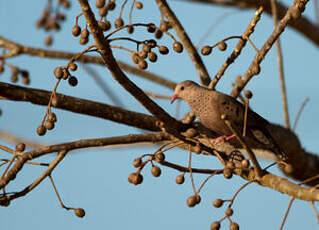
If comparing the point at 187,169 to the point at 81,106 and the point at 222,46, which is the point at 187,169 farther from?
the point at 81,106

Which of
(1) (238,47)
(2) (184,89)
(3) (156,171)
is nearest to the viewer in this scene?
(3) (156,171)

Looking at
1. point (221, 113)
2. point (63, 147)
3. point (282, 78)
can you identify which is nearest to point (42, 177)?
point (63, 147)

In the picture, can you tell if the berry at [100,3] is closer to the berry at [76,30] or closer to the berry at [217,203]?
the berry at [76,30]

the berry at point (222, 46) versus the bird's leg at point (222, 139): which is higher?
the berry at point (222, 46)

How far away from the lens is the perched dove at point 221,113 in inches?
137

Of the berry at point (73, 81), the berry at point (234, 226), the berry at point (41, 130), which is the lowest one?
the berry at point (41, 130)

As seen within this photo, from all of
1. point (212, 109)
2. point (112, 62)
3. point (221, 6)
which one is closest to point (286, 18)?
point (212, 109)

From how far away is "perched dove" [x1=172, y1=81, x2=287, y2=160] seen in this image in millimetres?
3490

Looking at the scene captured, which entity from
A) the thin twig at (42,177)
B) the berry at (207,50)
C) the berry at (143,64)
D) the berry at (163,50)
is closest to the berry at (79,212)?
the thin twig at (42,177)

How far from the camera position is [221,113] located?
350 centimetres

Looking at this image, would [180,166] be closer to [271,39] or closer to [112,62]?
[112,62]

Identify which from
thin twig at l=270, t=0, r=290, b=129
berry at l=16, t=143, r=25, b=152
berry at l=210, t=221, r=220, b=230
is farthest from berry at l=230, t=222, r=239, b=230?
thin twig at l=270, t=0, r=290, b=129

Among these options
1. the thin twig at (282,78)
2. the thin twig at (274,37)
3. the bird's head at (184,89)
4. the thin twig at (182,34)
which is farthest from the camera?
the thin twig at (282,78)

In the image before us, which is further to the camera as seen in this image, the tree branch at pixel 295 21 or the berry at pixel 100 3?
the tree branch at pixel 295 21
